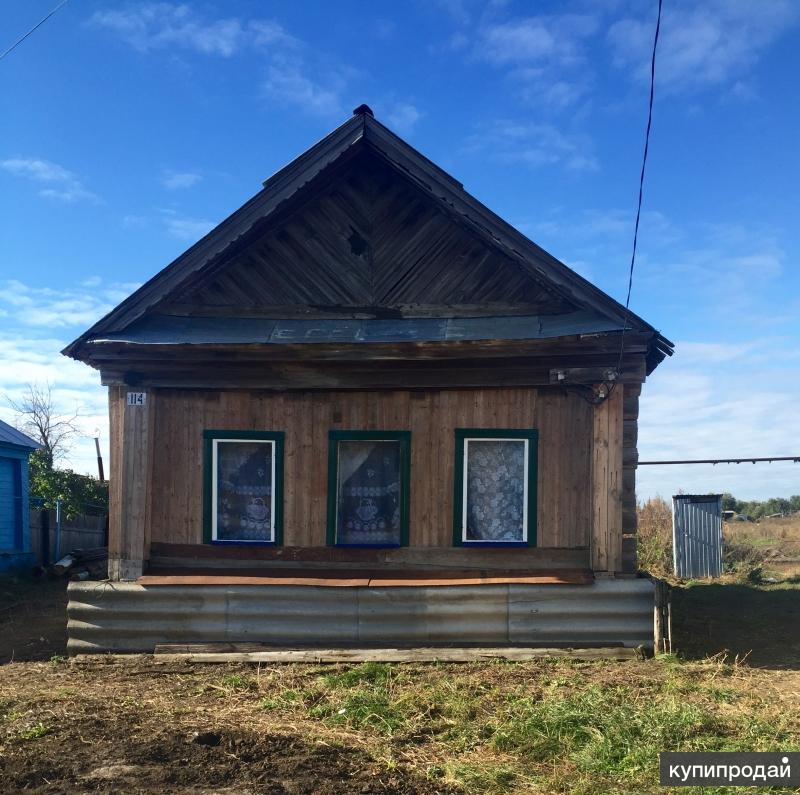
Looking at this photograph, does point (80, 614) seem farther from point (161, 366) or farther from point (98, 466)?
point (98, 466)

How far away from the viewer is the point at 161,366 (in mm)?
9070

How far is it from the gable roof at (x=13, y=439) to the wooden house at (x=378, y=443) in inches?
382

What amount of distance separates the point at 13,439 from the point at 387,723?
47.7 ft

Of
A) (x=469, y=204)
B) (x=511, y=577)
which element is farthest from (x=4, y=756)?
(x=469, y=204)

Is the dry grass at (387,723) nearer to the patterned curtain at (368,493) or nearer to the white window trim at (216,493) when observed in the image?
the white window trim at (216,493)

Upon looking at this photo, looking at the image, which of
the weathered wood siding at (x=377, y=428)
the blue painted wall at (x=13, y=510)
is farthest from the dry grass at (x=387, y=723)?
the blue painted wall at (x=13, y=510)

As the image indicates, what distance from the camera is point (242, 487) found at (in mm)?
9188

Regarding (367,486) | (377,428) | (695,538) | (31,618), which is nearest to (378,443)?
(377,428)

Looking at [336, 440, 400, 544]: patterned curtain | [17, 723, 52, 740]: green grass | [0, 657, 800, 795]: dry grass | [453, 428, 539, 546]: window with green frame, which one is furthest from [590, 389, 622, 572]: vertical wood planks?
[17, 723, 52, 740]: green grass

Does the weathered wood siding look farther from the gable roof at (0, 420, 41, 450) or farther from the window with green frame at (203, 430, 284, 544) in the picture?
the gable roof at (0, 420, 41, 450)

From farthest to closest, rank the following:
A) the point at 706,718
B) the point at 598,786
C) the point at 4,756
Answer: the point at 706,718 → the point at 4,756 → the point at 598,786

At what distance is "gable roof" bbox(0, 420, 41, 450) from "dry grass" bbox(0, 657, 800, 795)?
416 inches

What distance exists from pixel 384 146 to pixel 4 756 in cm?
719

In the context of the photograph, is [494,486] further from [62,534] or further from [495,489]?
[62,534]
